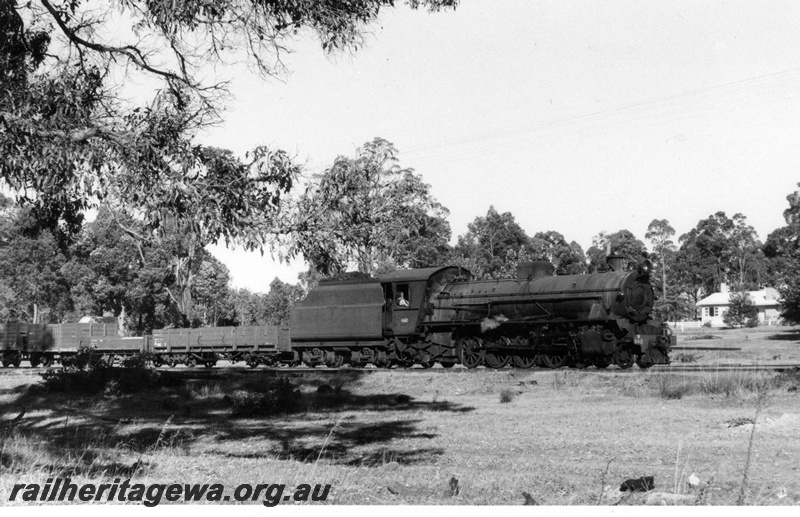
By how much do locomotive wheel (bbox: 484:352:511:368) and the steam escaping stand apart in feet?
3.24

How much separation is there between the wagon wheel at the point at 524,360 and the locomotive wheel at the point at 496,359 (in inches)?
12.6

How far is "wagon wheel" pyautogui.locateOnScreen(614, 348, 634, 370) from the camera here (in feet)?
75.0

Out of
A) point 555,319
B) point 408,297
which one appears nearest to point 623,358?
point 555,319

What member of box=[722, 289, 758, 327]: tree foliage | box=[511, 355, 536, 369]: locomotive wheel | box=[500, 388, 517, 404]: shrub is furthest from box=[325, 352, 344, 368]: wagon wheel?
box=[722, 289, 758, 327]: tree foliage

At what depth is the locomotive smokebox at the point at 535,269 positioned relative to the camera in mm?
25641

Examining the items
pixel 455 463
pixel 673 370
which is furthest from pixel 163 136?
pixel 673 370

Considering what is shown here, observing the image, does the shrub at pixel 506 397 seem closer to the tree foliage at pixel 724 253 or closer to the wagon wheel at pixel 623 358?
the wagon wheel at pixel 623 358

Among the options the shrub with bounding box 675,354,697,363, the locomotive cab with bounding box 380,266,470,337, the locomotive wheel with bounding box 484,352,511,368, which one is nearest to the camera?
the locomotive wheel with bounding box 484,352,511,368

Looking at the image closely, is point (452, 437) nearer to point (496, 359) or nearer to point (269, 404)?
point (269, 404)

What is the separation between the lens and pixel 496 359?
81.9 feet

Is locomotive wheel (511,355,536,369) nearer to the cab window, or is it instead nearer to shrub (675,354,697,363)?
the cab window

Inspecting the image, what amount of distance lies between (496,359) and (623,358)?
4029 mm

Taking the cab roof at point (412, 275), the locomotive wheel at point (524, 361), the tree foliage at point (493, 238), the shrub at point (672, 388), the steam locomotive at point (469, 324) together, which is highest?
the tree foliage at point (493, 238)

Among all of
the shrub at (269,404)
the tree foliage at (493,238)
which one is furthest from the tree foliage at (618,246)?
the shrub at (269,404)
